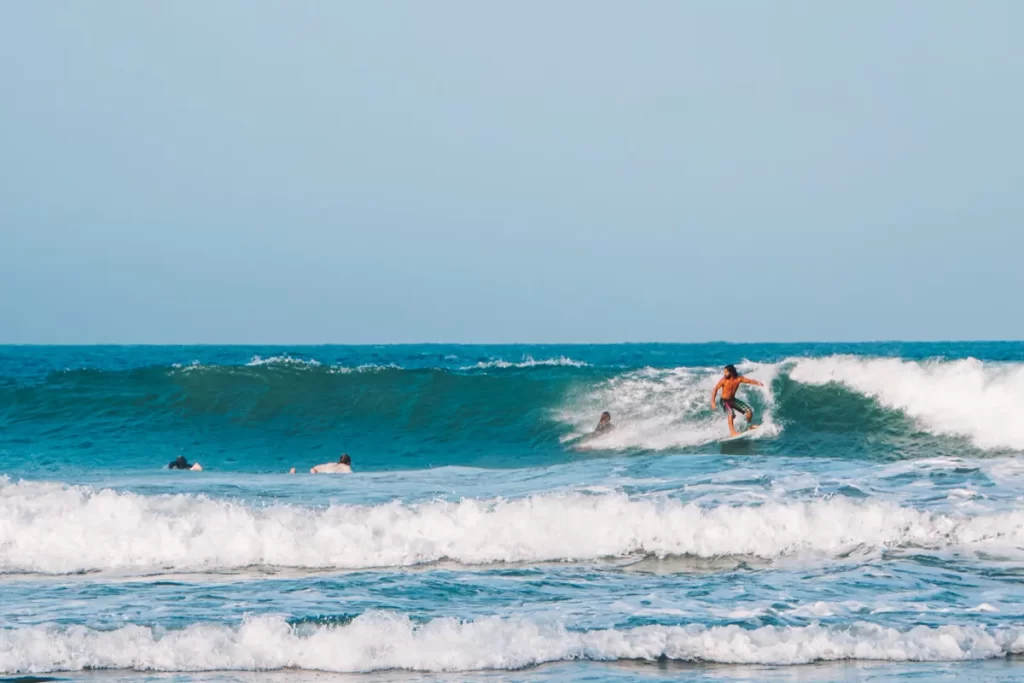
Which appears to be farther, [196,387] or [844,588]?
[196,387]

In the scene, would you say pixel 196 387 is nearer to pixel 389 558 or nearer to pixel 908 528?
pixel 389 558

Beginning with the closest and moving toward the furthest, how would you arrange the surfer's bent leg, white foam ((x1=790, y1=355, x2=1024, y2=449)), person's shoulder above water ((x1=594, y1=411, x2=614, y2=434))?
the surfer's bent leg < white foam ((x1=790, y1=355, x2=1024, y2=449)) < person's shoulder above water ((x1=594, y1=411, x2=614, y2=434))

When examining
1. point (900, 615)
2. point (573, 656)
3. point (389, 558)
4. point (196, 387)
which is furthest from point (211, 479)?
point (196, 387)

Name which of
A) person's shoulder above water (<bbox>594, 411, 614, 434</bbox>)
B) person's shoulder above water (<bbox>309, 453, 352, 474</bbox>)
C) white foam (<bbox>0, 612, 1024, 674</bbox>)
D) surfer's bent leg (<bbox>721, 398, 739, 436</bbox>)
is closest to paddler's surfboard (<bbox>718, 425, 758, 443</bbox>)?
surfer's bent leg (<bbox>721, 398, 739, 436</bbox>)

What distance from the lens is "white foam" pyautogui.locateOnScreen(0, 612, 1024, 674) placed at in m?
6.96

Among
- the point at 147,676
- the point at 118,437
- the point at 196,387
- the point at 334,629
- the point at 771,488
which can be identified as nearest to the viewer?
the point at 147,676

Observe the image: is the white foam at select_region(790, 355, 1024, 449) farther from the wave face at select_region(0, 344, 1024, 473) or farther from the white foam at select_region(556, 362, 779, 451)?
the white foam at select_region(556, 362, 779, 451)

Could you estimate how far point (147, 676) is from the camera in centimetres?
678

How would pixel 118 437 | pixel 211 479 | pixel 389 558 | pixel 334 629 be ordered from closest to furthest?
pixel 334 629
pixel 389 558
pixel 211 479
pixel 118 437

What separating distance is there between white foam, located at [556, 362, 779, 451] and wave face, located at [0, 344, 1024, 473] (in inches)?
2.0

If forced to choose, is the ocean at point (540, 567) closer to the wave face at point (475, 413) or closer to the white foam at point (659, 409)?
the wave face at point (475, 413)

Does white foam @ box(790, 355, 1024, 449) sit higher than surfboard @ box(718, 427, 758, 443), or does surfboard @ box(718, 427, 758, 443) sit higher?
white foam @ box(790, 355, 1024, 449)

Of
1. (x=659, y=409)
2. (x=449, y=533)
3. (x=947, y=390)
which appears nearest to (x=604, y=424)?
(x=659, y=409)

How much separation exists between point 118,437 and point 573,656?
16.7 m
